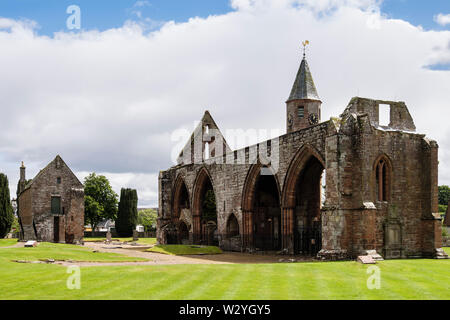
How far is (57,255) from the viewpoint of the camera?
71.4ft

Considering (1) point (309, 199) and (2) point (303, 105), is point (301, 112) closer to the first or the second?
(2) point (303, 105)

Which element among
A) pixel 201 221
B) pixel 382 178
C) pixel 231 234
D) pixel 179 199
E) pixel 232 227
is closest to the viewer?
pixel 382 178

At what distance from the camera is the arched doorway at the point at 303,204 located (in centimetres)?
2514

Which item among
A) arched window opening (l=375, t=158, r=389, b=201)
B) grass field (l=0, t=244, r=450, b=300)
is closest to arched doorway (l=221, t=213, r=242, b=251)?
arched window opening (l=375, t=158, r=389, b=201)

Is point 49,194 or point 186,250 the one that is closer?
point 186,250

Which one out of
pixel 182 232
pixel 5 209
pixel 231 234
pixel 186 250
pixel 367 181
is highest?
pixel 367 181

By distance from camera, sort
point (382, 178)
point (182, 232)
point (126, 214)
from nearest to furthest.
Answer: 1. point (382, 178)
2. point (182, 232)
3. point (126, 214)

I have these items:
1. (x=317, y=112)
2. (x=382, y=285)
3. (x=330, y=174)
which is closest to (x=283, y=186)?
(x=330, y=174)

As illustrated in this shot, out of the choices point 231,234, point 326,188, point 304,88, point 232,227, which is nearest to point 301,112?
point 304,88

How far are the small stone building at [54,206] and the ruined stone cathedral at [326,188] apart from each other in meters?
7.99

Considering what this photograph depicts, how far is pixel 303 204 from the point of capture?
28.1 metres

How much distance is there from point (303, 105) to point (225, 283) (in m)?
22.4

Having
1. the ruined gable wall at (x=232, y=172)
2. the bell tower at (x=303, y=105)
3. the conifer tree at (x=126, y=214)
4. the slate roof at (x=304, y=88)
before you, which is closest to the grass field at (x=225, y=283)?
the ruined gable wall at (x=232, y=172)
